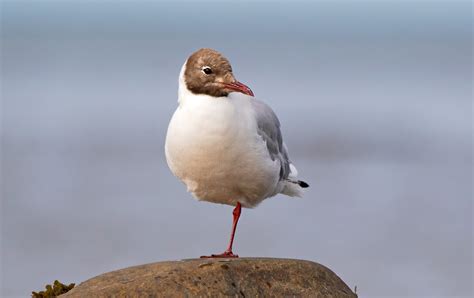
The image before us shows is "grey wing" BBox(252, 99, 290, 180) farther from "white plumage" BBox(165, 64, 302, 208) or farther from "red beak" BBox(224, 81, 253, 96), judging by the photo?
"red beak" BBox(224, 81, 253, 96)

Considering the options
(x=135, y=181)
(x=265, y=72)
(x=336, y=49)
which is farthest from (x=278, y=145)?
(x=336, y=49)

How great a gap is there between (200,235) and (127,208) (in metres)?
2.02

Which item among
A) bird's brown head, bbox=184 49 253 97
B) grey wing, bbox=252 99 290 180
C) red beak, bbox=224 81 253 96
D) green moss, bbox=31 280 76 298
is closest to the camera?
red beak, bbox=224 81 253 96

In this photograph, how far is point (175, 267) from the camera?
768 centimetres

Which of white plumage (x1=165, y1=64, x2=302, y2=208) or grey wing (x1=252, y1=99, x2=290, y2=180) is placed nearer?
white plumage (x1=165, y1=64, x2=302, y2=208)

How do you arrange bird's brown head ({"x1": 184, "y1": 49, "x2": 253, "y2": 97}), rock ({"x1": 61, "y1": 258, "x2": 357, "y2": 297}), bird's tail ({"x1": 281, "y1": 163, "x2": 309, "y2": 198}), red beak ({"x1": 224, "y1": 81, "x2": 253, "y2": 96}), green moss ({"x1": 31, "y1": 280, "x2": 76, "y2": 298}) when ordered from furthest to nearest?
bird's tail ({"x1": 281, "y1": 163, "x2": 309, "y2": 198}) < green moss ({"x1": 31, "y1": 280, "x2": 76, "y2": 298}) < bird's brown head ({"x1": 184, "y1": 49, "x2": 253, "y2": 97}) < red beak ({"x1": 224, "y1": 81, "x2": 253, "y2": 96}) < rock ({"x1": 61, "y1": 258, "x2": 357, "y2": 297})

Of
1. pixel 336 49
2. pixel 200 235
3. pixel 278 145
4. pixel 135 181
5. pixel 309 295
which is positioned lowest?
pixel 309 295

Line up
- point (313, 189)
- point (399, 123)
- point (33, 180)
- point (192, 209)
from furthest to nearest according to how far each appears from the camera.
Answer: point (399, 123) → point (33, 180) → point (313, 189) → point (192, 209)

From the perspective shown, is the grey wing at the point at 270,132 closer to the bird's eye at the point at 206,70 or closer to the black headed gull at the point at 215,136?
the black headed gull at the point at 215,136

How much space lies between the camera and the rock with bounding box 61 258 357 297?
7.53 m

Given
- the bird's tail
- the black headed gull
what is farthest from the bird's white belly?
the bird's tail

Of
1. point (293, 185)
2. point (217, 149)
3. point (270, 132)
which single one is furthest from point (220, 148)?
point (293, 185)

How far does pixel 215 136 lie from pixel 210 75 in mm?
418

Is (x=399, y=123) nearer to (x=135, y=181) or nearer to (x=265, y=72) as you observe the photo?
(x=135, y=181)
